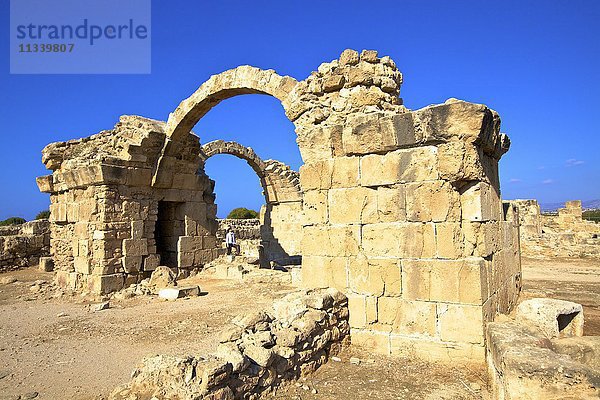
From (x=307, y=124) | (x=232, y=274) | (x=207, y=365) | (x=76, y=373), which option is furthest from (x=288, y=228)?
(x=207, y=365)

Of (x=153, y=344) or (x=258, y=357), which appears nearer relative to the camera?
(x=258, y=357)

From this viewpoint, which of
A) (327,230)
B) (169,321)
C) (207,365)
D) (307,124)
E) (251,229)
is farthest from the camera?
(251,229)

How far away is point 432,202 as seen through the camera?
429 cm

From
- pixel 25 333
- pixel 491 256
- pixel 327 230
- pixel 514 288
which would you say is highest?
pixel 327 230

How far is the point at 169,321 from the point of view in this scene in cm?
636

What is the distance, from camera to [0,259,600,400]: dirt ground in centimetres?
370

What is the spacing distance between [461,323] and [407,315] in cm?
54

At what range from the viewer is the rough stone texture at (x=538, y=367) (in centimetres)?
241

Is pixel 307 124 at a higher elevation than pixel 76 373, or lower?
higher

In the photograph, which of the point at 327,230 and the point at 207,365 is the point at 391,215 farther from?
the point at 207,365

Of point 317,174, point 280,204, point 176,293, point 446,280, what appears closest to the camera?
point 446,280

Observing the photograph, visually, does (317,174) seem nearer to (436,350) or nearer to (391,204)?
(391,204)

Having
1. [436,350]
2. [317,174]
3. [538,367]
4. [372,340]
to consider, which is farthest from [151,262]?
[538,367]

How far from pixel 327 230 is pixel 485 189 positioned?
5.95ft
